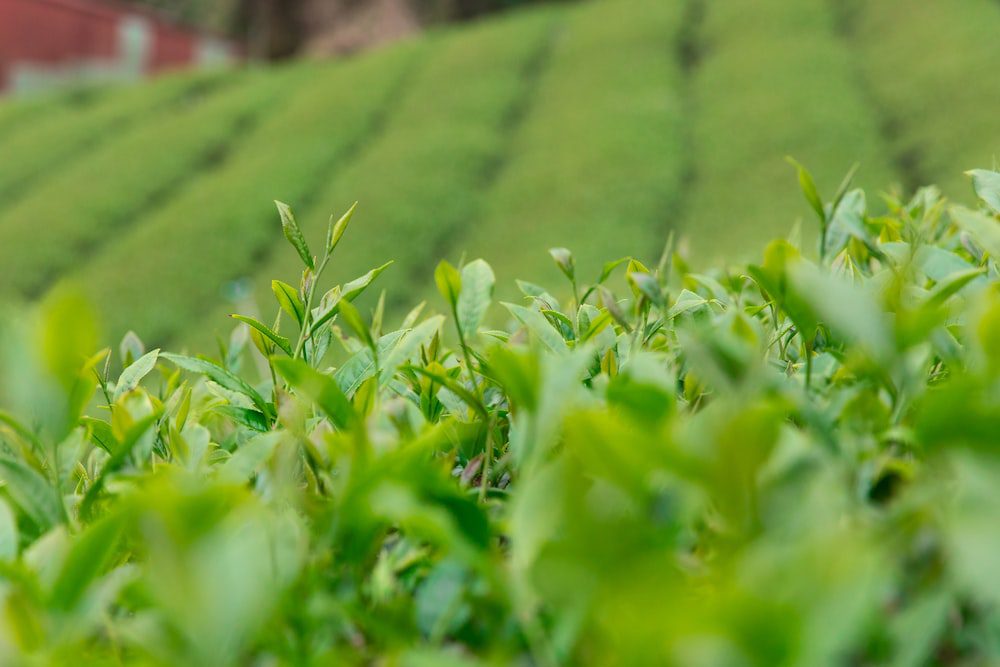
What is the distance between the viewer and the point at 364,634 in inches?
17.6

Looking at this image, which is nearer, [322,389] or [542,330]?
[322,389]

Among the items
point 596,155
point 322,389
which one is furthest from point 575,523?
point 596,155

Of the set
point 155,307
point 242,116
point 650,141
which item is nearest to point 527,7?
point 242,116

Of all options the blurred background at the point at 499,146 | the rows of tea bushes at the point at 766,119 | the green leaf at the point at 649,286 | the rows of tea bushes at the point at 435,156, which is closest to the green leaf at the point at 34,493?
the green leaf at the point at 649,286

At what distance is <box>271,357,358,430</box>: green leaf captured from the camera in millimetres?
526

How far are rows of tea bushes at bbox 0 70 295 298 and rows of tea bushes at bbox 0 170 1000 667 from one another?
6.02 m

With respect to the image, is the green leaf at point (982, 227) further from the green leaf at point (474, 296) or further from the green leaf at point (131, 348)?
the green leaf at point (131, 348)

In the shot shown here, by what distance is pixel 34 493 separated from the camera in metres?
0.51

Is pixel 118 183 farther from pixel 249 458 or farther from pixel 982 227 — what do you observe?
pixel 982 227

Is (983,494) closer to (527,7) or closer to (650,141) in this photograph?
(650,141)

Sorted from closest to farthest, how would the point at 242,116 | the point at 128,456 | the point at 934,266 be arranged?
1. the point at 128,456
2. the point at 934,266
3. the point at 242,116

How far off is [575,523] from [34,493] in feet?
1.20

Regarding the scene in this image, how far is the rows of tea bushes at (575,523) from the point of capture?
0.31m

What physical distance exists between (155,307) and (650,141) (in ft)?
11.9
